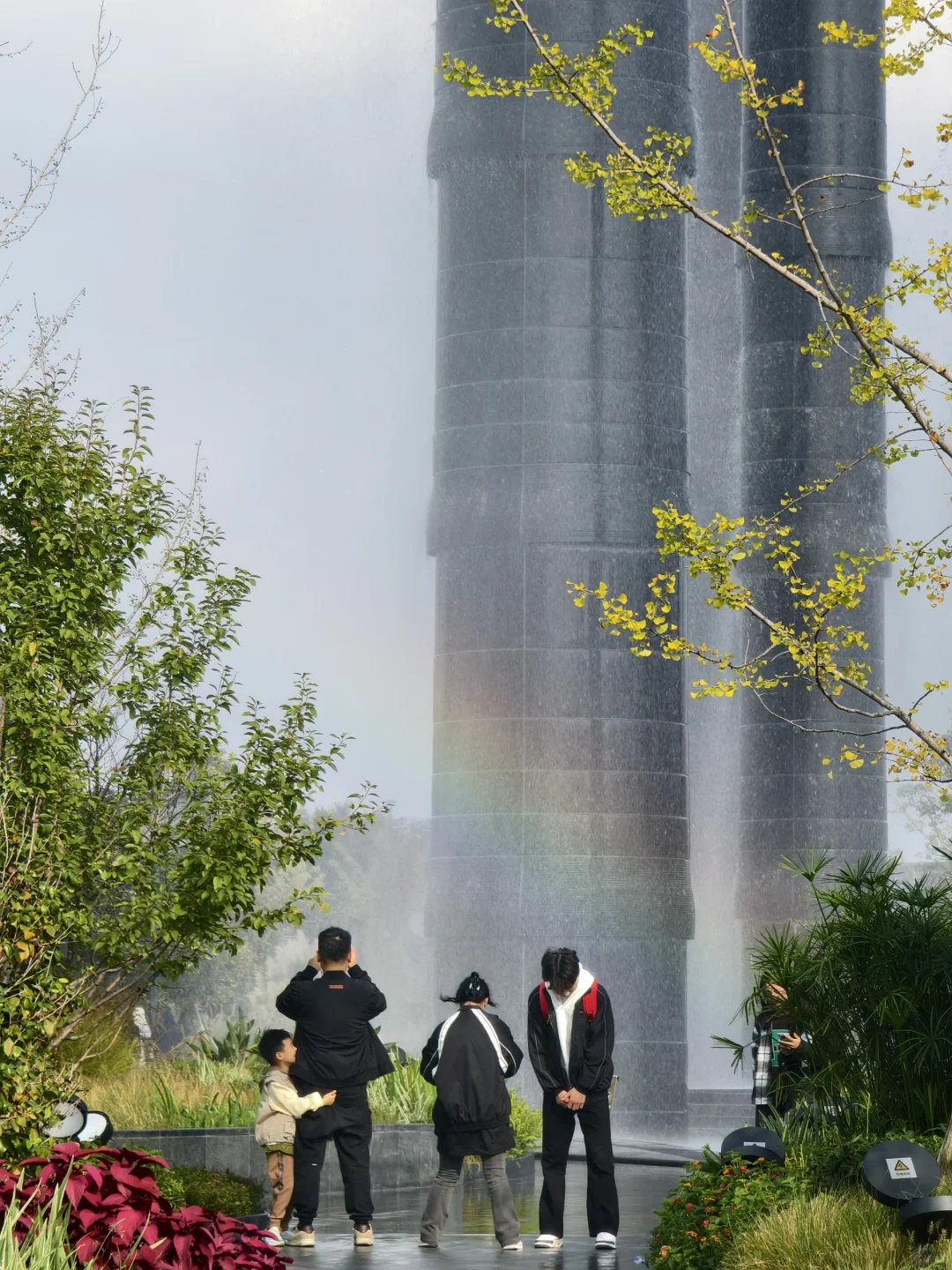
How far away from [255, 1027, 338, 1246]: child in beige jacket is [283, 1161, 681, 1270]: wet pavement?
0.37 m

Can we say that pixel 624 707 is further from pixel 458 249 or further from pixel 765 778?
pixel 458 249

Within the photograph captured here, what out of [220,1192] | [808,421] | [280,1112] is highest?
[808,421]

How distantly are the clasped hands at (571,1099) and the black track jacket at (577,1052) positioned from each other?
0.04 meters

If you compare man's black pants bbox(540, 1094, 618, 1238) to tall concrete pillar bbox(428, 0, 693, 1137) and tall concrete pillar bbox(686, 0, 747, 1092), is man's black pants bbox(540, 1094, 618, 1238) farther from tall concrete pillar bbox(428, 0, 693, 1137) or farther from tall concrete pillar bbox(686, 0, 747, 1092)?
tall concrete pillar bbox(686, 0, 747, 1092)

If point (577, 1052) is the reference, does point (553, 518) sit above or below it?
above

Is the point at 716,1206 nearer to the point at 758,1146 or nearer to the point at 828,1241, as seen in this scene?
the point at 758,1146

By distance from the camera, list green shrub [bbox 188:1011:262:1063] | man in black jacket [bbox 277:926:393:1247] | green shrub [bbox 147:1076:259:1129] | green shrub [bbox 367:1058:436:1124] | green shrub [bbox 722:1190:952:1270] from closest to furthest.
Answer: green shrub [bbox 722:1190:952:1270] → man in black jacket [bbox 277:926:393:1247] → green shrub [bbox 147:1076:259:1129] → green shrub [bbox 367:1058:436:1124] → green shrub [bbox 188:1011:262:1063]

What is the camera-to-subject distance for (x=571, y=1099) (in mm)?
11281

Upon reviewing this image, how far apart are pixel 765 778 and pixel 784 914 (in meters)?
2.59

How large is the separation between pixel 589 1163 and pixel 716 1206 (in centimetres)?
148

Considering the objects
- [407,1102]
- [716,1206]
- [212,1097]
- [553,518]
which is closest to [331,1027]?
[716,1206]

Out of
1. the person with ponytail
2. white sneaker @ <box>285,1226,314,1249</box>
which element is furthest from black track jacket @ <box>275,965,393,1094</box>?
white sneaker @ <box>285,1226,314,1249</box>

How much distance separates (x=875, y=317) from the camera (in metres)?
11.4

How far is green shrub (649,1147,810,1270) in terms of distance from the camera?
973 cm
